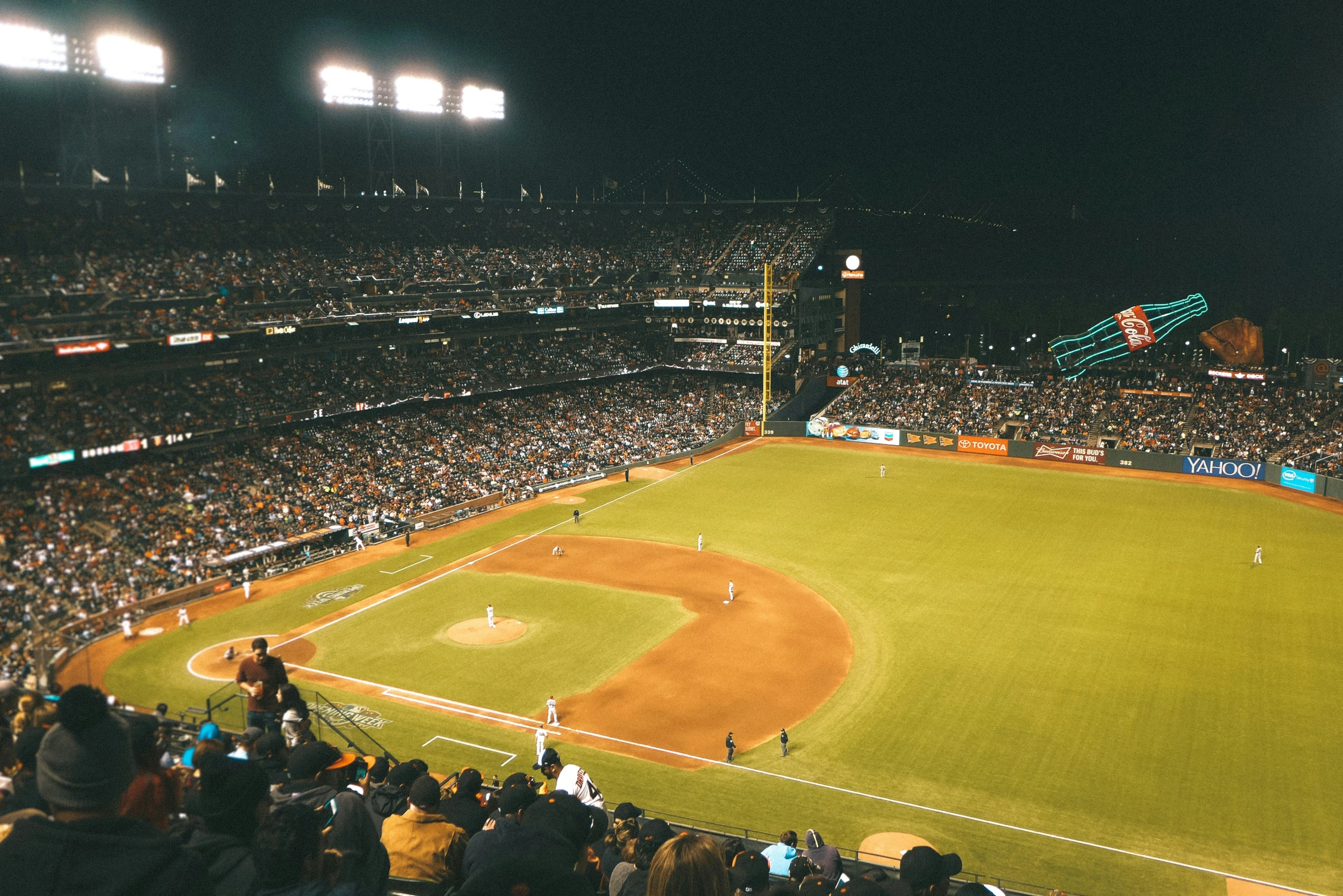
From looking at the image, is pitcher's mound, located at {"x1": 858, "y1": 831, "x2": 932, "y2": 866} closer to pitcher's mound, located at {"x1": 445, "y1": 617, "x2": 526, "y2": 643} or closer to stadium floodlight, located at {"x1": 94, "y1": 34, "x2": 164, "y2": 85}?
pitcher's mound, located at {"x1": 445, "y1": 617, "x2": 526, "y2": 643}

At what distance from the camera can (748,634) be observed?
115 feet

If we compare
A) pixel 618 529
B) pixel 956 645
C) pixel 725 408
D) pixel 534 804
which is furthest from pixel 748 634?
pixel 725 408

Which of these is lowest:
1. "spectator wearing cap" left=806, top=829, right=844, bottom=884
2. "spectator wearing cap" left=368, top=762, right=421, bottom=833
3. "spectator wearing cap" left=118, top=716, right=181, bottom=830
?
"spectator wearing cap" left=806, top=829, right=844, bottom=884

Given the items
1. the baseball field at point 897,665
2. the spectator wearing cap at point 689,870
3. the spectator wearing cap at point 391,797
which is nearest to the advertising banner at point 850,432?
the baseball field at point 897,665

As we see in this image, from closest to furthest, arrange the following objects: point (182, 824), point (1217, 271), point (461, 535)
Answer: point (182, 824), point (461, 535), point (1217, 271)

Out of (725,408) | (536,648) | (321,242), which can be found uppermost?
(321,242)

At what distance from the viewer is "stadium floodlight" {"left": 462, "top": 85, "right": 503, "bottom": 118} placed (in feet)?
235

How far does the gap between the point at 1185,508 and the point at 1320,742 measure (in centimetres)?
2773

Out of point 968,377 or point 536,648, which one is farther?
point 968,377

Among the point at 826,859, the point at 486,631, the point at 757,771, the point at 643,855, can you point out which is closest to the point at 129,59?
the point at 486,631

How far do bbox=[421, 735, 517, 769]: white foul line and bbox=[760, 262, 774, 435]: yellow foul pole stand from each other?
4518 cm

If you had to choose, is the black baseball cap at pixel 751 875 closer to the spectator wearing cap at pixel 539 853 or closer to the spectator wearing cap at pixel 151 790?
the spectator wearing cap at pixel 539 853

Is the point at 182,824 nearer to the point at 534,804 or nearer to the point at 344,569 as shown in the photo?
the point at 534,804

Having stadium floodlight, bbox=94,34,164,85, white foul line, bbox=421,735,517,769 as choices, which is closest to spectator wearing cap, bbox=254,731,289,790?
white foul line, bbox=421,735,517,769
